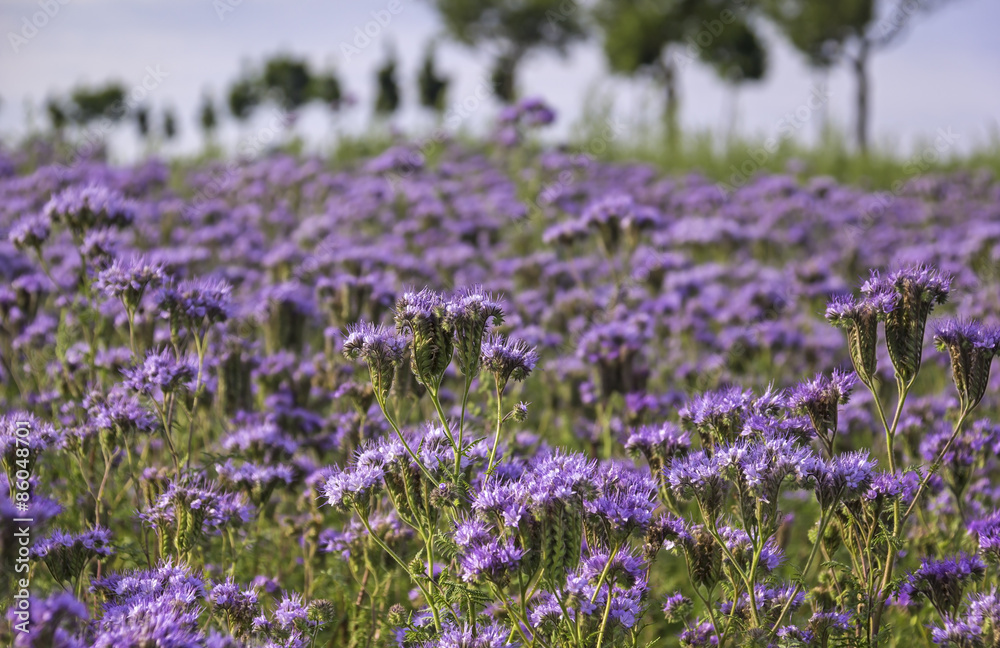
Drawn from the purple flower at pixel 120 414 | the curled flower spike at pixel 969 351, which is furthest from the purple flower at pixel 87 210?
the curled flower spike at pixel 969 351

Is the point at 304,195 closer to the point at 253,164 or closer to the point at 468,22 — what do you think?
the point at 253,164

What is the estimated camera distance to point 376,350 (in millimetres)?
3275

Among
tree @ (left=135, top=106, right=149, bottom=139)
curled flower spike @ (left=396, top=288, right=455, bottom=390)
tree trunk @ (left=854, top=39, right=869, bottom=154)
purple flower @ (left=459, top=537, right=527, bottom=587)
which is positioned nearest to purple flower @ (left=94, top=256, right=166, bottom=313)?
curled flower spike @ (left=396, top=288, right=455, bottom=390)

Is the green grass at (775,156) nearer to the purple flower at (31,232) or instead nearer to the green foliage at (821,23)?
the purple flower at (31,232)

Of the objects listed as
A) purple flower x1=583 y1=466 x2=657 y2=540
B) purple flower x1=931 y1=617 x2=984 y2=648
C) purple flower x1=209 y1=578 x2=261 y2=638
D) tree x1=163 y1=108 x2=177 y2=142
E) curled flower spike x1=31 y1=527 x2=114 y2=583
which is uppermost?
tree x1=163 y1=108 x2=177 y2=142

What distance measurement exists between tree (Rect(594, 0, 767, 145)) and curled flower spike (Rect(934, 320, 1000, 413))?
4494 centimetres

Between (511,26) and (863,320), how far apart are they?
61.9m

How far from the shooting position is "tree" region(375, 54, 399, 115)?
3428cm

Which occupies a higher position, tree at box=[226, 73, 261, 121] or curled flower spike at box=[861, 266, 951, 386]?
tree at box=[226, 73, 261, 121]

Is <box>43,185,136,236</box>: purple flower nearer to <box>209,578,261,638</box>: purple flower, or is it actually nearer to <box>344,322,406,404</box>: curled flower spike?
<box>344,322,406,404</box>: curled flower spike

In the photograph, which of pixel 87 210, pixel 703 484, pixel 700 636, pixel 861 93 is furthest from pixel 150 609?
pixel 861 93

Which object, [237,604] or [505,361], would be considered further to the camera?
[505,361]

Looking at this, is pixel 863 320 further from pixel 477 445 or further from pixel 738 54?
pixel 738 54

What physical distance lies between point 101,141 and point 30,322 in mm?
9183
